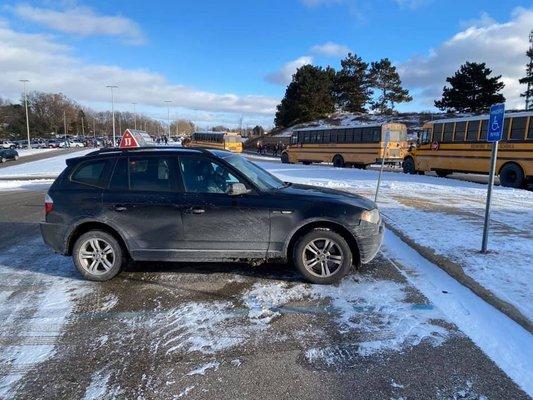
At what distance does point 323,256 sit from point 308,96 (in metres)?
66.0

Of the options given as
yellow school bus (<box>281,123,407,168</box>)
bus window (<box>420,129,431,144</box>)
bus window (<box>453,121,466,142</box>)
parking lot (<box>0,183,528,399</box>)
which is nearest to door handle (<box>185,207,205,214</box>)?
parking lot (<box>0,183,528,399</box>)

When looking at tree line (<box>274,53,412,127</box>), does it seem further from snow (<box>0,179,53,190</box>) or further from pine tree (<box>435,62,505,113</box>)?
snow (<box>0,179,53,190</box>)

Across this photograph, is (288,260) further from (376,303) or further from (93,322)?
(93,322)

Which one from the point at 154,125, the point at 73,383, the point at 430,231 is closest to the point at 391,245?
the point at 430,231

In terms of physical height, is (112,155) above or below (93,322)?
above

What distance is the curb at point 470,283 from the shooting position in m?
4.21

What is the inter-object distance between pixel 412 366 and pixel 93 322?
3104 mm

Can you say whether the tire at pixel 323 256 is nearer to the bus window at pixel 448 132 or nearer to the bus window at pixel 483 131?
the bus window at pixel 483 131

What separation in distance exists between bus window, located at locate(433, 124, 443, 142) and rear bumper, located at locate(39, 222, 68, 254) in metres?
21.4

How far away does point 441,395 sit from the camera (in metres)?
3.08

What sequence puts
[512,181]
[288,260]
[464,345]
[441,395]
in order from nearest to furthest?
[441,395] < [464,345] < [288,260] < [512,181]

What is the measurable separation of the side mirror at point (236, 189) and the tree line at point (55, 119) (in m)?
111

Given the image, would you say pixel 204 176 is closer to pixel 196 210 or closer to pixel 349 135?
pixel 196 210

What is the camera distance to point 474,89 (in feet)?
188
